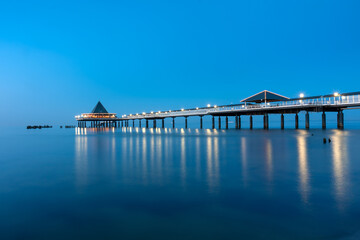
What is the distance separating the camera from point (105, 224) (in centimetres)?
588

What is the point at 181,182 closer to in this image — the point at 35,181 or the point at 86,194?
the point at 86,194

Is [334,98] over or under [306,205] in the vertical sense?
over

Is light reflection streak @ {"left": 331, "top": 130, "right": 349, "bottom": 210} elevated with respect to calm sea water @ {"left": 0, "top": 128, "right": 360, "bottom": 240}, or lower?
lower

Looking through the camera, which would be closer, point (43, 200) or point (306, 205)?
point (306, 205)

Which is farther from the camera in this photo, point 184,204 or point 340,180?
point 340,180

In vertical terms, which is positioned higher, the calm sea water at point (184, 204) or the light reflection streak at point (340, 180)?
the calm sea water at point (184, 204)

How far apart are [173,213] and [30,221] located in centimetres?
341

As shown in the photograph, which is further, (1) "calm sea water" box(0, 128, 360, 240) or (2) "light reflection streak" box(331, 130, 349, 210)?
(2) "light reflection streak" box(331, 130, 349, 210)

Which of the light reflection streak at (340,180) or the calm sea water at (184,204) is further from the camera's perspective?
→ the light reflection streak at (340,180)

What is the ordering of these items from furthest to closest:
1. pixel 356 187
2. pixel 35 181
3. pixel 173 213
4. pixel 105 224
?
pixel 35 181 < pixel 356 187 < pixel 173 213 < pixel 105 224

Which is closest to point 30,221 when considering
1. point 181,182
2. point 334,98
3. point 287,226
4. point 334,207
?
point 181,182

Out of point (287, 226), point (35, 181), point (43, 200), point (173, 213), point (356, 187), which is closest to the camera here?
point (287, 226)

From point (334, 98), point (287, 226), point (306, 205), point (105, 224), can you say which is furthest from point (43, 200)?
point (334, 98)

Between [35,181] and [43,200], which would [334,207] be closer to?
[43,200]
